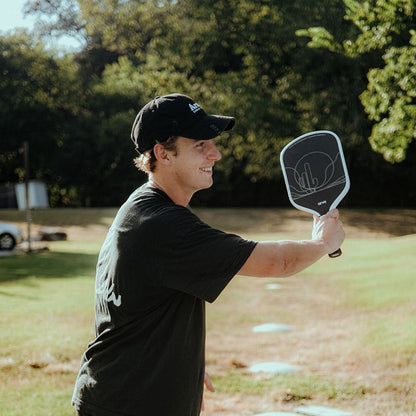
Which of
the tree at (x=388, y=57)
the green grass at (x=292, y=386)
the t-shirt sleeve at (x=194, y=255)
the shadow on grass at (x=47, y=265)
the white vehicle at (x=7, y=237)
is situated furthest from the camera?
the white vehicle at (x=7, y=237)

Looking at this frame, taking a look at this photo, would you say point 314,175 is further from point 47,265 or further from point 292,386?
point 47,265

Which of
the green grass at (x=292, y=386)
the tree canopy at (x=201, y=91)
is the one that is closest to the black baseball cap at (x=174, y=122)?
the green grass at (x=292, y=386)

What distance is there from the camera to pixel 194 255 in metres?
2.24

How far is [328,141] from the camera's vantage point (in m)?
2.77

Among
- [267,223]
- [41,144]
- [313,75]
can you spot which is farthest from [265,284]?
[41,144]

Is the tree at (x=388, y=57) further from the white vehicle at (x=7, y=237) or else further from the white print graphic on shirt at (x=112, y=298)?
the white vehicle at (x=7, y=237)

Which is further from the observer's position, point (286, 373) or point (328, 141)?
point (286, 373)

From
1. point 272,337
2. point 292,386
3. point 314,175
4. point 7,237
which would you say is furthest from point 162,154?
point 7,237

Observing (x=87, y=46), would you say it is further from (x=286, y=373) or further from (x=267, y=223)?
(x=286, y=373)

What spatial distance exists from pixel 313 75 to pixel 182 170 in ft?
92.9

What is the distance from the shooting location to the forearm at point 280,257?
90.1 inches

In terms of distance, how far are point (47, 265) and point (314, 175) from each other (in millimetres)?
13973

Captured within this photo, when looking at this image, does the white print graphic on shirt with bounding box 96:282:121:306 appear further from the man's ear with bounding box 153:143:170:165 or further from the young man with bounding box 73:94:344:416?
the man's ear with bounding box 153:143:170:165

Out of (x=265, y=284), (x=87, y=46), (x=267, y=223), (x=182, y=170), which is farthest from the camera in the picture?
(x=87, y=46)
